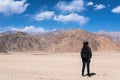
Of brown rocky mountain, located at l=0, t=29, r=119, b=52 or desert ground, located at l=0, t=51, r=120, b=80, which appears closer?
desert ground, located at l=0, t=51, r=120, b=80

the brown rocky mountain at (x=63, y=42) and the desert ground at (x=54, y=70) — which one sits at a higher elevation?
the brown rocky mountain at (x=63, y=42)

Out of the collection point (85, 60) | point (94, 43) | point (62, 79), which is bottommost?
point (62, 79)

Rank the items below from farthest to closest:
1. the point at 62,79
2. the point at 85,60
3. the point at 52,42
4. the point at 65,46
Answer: the point at 52,42 < the point at 65,46 < the point at 85,60 < the point at 62,79

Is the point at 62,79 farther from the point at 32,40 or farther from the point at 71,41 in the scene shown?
the point at 32,40

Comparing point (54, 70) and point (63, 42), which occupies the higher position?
point (63, 42)

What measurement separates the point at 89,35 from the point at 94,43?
7.69m

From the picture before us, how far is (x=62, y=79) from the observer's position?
557 inches

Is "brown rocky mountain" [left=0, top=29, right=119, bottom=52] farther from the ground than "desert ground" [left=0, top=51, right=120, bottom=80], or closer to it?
farther from the ground

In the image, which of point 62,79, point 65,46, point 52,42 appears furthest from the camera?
point 52,42

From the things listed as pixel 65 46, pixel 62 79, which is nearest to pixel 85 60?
pixel 62 79

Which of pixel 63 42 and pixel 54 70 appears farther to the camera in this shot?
pixel 63 42

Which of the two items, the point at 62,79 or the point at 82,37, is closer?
the point at 62,79

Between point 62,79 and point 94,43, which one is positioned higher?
point 94,43

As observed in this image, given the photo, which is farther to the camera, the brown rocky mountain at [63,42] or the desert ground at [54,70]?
the brown rocky mountain at [63,42]
